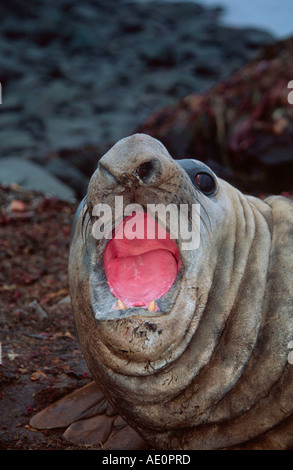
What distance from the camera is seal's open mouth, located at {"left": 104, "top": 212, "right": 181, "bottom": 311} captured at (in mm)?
2420

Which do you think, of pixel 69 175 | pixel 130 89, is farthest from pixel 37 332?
pixel 130 89

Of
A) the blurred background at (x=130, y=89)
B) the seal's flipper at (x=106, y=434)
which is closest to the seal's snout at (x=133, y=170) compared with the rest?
the seal's flipper at (x=106, y=434)

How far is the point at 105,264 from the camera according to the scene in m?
Answer: 2.49

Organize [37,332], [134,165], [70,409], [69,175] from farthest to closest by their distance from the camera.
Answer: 1. [69,175]
2. [37,332]
3. [70,409]
4. [134,165]

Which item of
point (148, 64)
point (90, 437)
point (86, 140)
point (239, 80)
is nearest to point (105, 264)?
point (90, 437)

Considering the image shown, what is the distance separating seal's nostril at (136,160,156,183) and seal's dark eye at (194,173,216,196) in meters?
0.39

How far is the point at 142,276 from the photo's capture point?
249 cm

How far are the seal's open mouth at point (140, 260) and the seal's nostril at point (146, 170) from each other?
0.19 m

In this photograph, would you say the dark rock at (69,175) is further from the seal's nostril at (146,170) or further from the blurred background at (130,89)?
the seal's nostril at (146,170)

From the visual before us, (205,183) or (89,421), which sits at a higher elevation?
(205,183)

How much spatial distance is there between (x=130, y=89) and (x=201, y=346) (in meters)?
16.5

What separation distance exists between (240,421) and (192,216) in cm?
89

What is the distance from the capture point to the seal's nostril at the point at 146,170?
2.24 metres

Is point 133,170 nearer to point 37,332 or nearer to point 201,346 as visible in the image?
point 201,346
